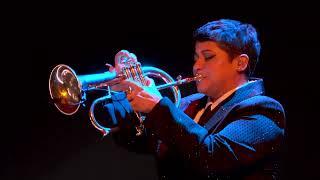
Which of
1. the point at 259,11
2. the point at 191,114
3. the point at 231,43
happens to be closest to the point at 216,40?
the point at 231,43

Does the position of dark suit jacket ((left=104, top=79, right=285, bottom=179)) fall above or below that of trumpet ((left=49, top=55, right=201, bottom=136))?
below

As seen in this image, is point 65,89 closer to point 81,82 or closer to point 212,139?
point 81,82

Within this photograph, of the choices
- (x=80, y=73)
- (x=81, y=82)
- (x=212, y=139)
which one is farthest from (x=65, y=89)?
(x=80, y=73)

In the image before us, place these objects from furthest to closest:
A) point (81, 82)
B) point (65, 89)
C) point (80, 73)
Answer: point (80, 73)
point (65, 89)
point (81, 82)

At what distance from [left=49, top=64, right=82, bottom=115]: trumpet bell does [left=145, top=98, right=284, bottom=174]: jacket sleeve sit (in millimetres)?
372

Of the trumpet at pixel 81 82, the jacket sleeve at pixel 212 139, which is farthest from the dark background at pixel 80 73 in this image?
the jacket sleeve at pixel 212 139

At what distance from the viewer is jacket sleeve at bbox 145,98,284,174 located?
67.1 inches

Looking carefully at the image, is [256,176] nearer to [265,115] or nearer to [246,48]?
[265,115]

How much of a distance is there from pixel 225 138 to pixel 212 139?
2.1 inches

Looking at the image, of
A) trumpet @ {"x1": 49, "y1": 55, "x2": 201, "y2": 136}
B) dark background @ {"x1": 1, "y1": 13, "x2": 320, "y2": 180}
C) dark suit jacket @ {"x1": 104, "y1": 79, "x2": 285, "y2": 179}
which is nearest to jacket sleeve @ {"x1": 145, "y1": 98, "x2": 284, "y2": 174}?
dark suit jacket @ {"x1": 104, "y1": 79, "x2": 285, "y2": 179}

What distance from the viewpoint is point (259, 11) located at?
286 cm

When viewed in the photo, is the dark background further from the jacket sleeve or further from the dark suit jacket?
the jacket sleeve

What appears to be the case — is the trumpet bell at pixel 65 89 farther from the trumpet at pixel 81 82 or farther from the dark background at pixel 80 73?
the dark background at pixel 80 73

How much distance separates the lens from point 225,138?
1.74m
